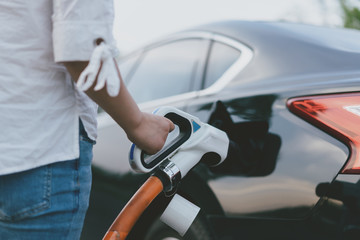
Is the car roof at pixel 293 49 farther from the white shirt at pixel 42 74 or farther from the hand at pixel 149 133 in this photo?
the white shirt at pixel 42 74

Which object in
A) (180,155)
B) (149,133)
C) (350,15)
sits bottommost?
(350,15)

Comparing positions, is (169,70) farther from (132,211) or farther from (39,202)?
(39,202)

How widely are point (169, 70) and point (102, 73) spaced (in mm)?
1656

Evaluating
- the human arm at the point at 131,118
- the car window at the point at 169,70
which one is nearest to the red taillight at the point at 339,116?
the human arm at the point at 131,118

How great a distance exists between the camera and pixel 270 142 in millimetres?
1521

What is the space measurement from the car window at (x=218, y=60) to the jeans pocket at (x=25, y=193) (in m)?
1.15

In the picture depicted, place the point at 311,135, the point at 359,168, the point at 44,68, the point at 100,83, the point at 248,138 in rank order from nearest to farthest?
the point at 100,83 → the point at 44,68 → the point at 359,168 → the point at 311,135 → the point at 248,138

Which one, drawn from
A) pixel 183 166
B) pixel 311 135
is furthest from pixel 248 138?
pixel 183 166

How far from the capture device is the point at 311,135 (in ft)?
4.68

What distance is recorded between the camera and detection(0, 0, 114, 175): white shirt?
845mm

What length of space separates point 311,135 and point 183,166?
0.45 m

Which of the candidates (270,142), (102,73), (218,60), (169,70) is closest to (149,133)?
(102,73)

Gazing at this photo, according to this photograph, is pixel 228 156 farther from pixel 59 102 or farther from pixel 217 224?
pixel 59 102

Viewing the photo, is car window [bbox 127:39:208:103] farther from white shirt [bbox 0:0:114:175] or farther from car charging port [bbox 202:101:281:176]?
white shirt [bbox 0:0:114:175]
